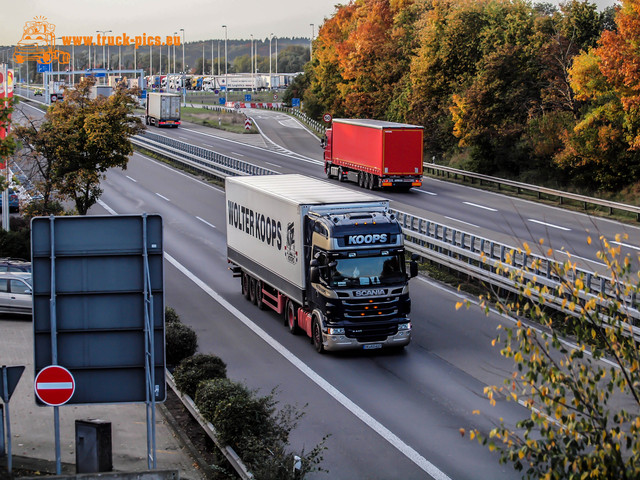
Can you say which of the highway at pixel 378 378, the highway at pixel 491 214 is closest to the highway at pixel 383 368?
the highway at pixel 378 378

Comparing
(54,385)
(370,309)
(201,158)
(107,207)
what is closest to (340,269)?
(370,309)

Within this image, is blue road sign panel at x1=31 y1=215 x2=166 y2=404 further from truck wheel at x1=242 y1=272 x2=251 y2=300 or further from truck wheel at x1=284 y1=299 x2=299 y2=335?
truck wheel at x1=242 y1=272 x2=251 y2=300

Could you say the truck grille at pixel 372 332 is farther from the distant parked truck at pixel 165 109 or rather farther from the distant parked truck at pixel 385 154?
the distant parked truck at pixel 165 109

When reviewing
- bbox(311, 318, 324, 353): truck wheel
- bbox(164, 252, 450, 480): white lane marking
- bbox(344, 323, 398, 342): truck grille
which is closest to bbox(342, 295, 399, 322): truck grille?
bbox(344, 323, 398, 342): truck grille

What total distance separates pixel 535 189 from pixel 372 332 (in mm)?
26727

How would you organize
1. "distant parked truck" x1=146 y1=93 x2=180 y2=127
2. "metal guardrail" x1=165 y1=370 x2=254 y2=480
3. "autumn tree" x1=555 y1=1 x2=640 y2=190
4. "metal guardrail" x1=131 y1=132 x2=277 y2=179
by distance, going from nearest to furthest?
"metal guardrail" x1=165 y1=370 x2=254 y2=480 → "autumn tree" x1=555 y1=1 x2=640 y2=190 → "metal guardrail" x1=131 y1=132 x2=277 y2=179 → "distant parked truck" x1=146 y1=93 x2=180 y2=127

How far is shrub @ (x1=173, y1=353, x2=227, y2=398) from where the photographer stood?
1748cm

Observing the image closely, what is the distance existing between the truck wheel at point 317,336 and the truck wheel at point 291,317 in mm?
1422

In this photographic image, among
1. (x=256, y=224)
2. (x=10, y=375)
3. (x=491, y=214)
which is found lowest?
(x=491, y=214)

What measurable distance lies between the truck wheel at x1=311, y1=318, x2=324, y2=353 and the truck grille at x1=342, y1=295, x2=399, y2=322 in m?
0.99

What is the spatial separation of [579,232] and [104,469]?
26.7 m

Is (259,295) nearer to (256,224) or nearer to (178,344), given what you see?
(256,224)

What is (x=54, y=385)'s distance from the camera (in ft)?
41.1

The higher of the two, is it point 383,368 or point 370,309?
point 370,309
